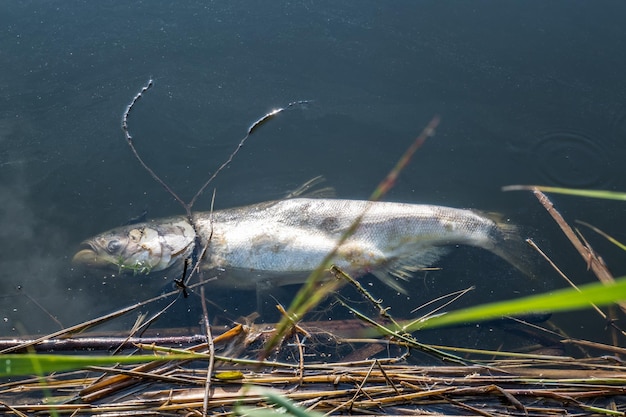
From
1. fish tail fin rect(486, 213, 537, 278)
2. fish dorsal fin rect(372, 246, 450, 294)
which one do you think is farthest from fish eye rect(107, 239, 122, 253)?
fish tail fin rect(486, 213, 537, 278)

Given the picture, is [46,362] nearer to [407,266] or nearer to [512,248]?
[407,266]

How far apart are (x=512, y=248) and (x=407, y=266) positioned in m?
0.80

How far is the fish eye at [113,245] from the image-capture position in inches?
169

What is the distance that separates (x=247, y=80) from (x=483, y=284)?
2910mm

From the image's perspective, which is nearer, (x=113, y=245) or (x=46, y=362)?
(x=46, y=362)

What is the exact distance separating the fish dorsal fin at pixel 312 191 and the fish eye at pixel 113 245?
54.6 inches

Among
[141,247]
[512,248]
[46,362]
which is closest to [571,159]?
[512,248]

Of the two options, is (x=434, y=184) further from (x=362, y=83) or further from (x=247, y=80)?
(x=247, y=80)

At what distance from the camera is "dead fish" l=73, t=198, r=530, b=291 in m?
4.27

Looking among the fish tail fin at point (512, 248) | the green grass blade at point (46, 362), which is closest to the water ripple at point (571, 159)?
the fish tail fin at point (512, 248)

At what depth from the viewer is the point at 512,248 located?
4.25 metres

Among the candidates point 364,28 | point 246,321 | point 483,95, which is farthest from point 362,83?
point 246,321

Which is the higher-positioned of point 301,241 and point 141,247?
point 301,241

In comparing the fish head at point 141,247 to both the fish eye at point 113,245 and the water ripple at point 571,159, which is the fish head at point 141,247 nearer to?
the fish eye at point 113,245
